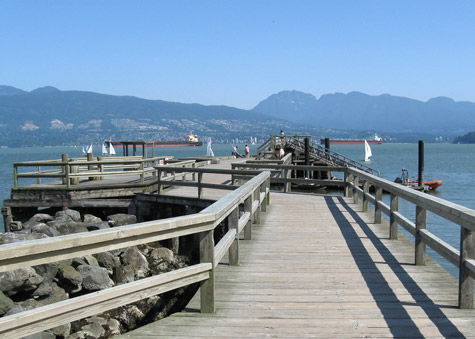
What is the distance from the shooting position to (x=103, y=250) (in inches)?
140

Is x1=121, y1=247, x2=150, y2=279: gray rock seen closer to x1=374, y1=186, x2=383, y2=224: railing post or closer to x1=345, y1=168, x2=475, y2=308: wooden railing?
x1=374, y1=186, x2=383, y2=224: railing post

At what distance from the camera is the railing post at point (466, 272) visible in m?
4.60

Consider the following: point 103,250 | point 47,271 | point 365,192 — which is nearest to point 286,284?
point 103,250

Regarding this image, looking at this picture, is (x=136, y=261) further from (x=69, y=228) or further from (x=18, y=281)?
(x=18, y=281)

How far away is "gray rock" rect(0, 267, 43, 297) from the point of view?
7.66 m

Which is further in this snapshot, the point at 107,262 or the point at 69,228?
the point at 69,228

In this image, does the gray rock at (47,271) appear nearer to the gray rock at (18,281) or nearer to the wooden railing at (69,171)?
the gray rock at (18,281)

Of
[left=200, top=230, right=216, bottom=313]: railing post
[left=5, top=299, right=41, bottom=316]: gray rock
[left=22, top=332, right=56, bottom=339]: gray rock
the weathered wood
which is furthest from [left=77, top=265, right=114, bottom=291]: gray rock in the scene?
the weathered wood

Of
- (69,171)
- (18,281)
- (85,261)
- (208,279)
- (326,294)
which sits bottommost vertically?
(85,261)

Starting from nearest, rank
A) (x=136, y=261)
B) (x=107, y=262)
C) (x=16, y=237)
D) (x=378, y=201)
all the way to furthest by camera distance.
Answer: (x=378, y=201)
(x=107, y=262)
(x=136, y=261)
(x=16, y=237)

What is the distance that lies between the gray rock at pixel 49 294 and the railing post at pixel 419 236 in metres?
5.52

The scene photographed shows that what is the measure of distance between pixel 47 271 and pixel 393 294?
19.4 ft

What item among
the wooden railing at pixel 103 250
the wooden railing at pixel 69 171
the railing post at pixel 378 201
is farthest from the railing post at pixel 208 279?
the wooden railing at pixel 69 171

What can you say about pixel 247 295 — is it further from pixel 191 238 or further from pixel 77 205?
pixel 77 205
